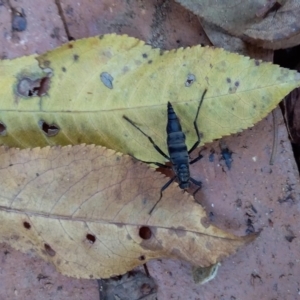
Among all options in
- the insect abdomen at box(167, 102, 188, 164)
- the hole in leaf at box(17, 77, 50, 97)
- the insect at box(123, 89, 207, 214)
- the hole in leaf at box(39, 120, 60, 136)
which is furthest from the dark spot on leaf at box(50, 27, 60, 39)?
the insect abdomen at box(167, 102, 188, 164)

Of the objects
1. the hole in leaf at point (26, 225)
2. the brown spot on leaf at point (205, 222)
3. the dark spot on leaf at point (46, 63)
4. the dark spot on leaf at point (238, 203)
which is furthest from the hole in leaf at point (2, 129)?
the dark spot on leaf at point (238, 203)

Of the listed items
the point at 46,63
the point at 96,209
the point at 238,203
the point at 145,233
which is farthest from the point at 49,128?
the point at 238,203

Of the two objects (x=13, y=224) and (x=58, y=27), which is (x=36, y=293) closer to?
(x=13, y=224)

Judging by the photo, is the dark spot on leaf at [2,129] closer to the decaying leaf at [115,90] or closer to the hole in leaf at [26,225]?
the decaying leaf at [115,90]

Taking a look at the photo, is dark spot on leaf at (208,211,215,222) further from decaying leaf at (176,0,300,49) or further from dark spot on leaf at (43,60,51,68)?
dark spot on leaf at (43,60,51,68)

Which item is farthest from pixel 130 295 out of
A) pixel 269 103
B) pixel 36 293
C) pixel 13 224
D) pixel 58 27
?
pixel 58 27

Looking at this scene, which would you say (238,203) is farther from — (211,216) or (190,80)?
(190,80)
